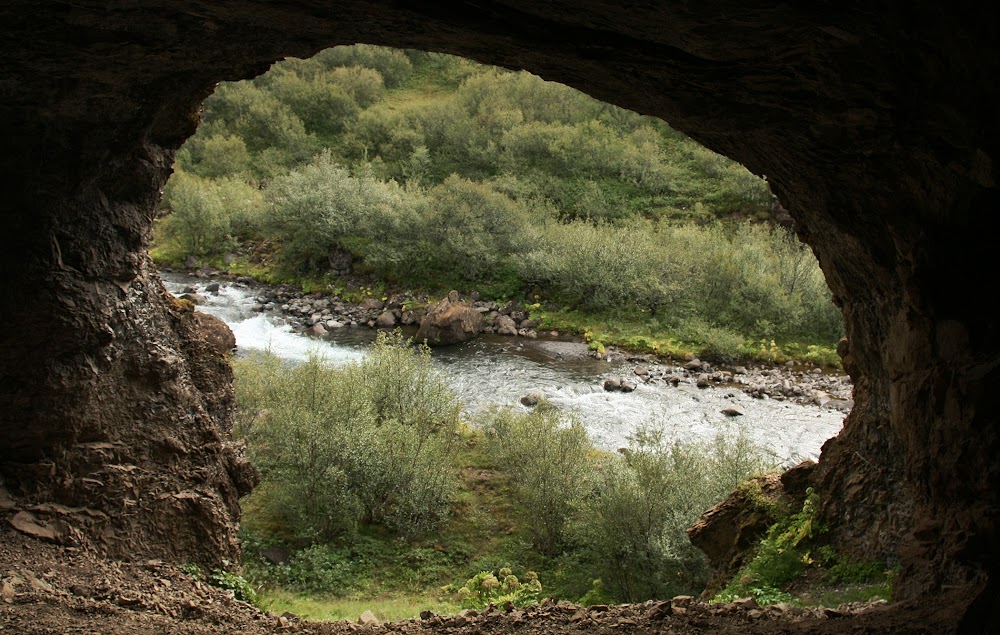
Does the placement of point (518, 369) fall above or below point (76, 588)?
below

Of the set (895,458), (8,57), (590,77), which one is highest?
(590,77)

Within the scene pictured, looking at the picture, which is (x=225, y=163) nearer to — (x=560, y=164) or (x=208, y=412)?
(x=560, y=164)

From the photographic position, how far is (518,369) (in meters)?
31.1

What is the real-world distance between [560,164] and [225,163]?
2908 cm

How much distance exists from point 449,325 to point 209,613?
1052 inches

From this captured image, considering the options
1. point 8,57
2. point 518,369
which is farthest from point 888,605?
point 518,369

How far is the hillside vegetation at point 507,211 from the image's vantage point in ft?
126

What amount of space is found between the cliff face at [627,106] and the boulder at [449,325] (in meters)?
23.5

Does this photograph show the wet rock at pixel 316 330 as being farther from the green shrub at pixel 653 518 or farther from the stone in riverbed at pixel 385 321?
the green shrub at pixel 653 518

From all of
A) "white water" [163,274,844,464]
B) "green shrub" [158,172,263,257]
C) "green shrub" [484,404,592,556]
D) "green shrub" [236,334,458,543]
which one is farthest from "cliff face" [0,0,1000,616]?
"green shrub" [158,172,263,257]

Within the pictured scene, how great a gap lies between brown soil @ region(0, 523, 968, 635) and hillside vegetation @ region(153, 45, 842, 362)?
28.0 meters

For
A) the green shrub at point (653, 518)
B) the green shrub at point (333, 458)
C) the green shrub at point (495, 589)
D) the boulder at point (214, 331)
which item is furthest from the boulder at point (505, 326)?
the green shrub at point (495, 589)

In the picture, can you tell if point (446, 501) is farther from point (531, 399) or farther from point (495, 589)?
point (531, 399)

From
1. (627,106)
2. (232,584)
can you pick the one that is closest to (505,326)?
(232,584)
